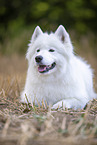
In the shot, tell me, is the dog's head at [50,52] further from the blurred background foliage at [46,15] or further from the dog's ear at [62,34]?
the blurred background foliage at [46,15]

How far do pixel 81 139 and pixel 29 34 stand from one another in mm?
9482

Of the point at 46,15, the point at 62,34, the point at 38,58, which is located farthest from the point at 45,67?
the point at 46,15

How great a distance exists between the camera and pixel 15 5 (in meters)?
12.8

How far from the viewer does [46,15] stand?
12477 millimetres

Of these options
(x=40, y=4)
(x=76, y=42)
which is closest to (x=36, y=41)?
(x=76, y=42)

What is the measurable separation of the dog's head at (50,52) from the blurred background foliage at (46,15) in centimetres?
730

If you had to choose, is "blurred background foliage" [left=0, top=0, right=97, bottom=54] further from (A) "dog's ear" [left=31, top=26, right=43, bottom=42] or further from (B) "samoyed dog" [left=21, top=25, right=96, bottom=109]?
(B) "samoyed dog" [left=21, top=25, right=96, bottom=109]

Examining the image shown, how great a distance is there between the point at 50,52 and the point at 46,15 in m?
9.20

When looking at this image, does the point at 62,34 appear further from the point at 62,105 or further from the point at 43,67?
the point at 62,105

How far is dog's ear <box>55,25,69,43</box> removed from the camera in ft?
12.9

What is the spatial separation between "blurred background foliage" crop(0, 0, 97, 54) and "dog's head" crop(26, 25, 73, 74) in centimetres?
730

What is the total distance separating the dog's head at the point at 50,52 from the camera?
3613 mm

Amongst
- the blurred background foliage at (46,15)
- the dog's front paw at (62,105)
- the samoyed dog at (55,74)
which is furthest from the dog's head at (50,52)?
the blurred background foliage at (46,15)

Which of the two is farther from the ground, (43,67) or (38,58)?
(38,58)
